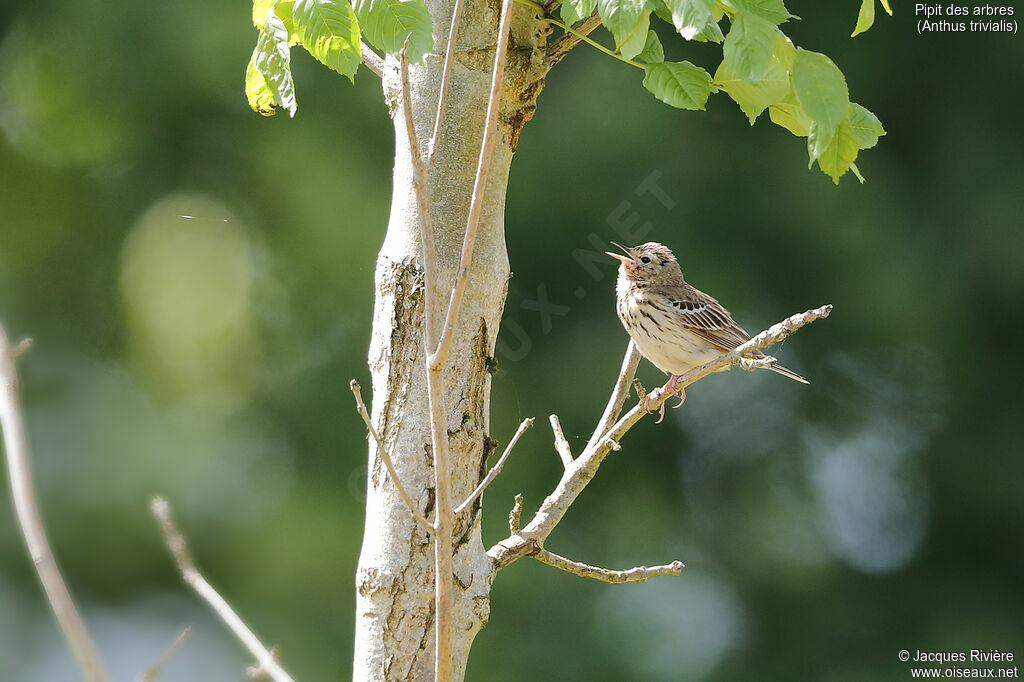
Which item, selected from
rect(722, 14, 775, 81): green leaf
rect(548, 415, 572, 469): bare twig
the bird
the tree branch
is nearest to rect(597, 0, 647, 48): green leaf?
rect(722, 14, 775, 81): green leaf

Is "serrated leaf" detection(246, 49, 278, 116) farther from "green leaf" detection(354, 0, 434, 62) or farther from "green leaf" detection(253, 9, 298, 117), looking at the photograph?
"green leaf" detection(354, 0, 434, 62)

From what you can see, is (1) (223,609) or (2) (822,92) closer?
(1) (223,609)

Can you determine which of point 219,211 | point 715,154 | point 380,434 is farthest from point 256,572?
point 380,434

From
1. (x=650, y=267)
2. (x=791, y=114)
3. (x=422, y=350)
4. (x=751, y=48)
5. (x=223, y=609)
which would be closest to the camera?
(x=223, y=609)

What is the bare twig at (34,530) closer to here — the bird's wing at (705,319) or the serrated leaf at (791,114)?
the serrated leaf at (791,114)

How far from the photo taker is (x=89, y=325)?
4699mm

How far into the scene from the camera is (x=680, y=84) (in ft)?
4.58

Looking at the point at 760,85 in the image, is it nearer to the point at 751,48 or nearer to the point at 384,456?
the point at 751,48

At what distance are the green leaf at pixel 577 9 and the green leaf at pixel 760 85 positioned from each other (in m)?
0.19

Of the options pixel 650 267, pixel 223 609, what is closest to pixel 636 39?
pixel 223 609

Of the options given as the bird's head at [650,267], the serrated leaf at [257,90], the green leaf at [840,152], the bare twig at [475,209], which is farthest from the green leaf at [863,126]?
the bird's head at [650,267]

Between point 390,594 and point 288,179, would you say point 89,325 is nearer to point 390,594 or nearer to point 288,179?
point 288,179

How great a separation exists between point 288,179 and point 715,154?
185 centimetres

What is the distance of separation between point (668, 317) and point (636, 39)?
69.8 inches
